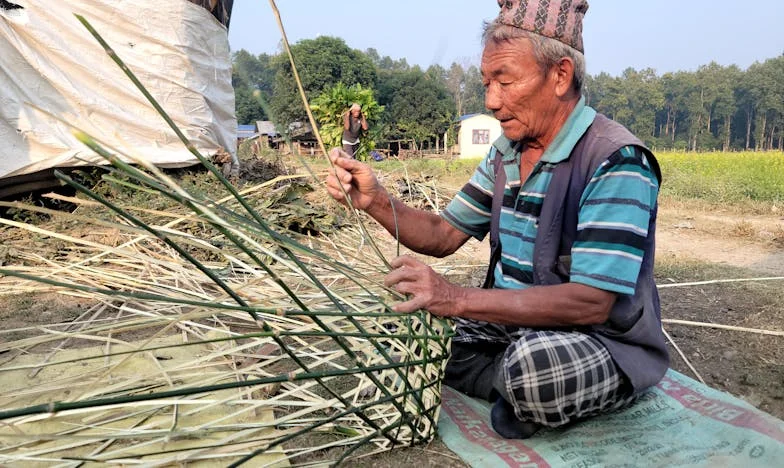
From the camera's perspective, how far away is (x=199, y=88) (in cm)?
529

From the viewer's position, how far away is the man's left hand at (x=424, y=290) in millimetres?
1310


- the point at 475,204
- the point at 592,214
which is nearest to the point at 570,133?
the point at 592,214

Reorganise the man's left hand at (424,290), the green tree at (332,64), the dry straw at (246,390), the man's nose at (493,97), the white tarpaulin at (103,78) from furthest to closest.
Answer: the green tree at (332,64) < the white tarpaulin at (103,78) < the man's nose at (493,97) < the man's left hand at (424,290) < the dry straw at (246,390)

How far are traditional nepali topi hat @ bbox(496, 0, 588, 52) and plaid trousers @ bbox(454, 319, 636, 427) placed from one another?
818 millimetres

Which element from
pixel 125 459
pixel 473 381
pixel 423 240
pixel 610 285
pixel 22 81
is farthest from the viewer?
pixel 22 81

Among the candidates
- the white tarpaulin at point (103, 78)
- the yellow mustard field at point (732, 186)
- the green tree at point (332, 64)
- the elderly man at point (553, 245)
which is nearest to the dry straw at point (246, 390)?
the elderly man at point (553, 245)

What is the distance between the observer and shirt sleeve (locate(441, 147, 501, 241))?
1.88m

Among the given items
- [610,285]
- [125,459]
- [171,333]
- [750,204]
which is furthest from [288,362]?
[750,204]

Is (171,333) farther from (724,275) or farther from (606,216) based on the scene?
(724,275)

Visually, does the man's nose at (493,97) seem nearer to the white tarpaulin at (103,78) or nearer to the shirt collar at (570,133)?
the shirt collar at (570,133)

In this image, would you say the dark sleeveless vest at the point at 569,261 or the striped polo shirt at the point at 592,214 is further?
the dark sleeveless vest at the point at 569,261

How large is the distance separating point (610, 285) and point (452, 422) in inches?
24.7

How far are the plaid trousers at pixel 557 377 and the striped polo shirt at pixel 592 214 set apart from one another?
18 centimetres

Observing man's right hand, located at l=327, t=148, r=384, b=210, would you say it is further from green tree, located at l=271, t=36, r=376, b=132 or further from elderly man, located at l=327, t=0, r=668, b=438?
green tree, located at l=271, t=36, r=376, b=132
